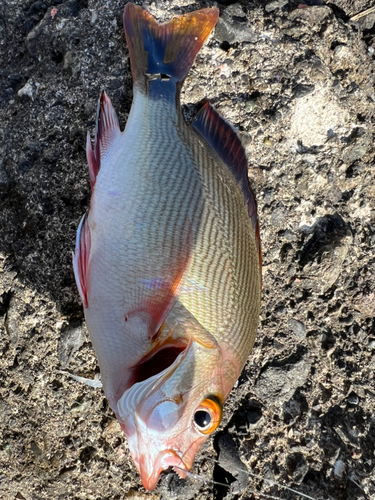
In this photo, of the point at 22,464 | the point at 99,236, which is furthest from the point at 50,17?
the point at 22,464

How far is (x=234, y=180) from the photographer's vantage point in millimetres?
2006

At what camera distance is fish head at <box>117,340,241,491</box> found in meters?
1.48

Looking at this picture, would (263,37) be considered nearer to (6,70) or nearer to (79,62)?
(79,62)

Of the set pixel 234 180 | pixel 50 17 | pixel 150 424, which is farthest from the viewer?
pixel 50 17

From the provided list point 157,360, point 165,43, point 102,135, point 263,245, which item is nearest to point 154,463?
point 157,360

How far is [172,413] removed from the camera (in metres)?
1.48

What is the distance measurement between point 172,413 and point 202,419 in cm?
13

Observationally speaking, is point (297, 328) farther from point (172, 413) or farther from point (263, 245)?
point (172, 413)

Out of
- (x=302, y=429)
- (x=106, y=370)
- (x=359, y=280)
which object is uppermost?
(x=359, y=280)

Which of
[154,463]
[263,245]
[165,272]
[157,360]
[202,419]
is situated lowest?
[154,463]

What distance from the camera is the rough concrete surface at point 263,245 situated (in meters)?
2.12

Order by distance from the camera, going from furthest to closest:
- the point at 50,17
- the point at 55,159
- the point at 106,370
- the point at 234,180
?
1. the point at 50,17
2. the point at 55,159
3. the point at 234,180
4. the point at 106,370

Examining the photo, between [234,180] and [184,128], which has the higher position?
[184,128]

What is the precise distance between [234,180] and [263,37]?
98 centimetres
